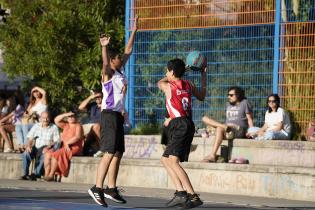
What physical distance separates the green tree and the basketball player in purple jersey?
980cm

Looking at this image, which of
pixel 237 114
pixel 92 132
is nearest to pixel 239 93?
pixel 237 114

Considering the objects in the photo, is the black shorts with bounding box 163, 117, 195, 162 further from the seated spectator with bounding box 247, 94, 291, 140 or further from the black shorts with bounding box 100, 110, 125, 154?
the seated spectator with bounding box 247, 94, 291, 140

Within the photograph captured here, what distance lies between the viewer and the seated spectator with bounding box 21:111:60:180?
19469 millimetres

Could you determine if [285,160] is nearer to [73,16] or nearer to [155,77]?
[155,77]

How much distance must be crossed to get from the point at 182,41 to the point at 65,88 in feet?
13.2

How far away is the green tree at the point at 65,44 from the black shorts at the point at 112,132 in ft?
32.5

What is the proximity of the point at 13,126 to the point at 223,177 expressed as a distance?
6655 millimetres

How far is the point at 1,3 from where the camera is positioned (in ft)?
79.3

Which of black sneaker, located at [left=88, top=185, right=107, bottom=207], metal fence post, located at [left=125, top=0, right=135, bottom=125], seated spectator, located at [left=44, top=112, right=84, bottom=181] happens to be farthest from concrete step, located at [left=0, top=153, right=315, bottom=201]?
black sneaker, located at [left=88, top=185, right=107, bottom=207]

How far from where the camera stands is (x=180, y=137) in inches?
490

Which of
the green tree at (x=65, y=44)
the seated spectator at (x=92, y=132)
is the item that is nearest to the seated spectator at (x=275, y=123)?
the seated spectator at (x=92, y=132)

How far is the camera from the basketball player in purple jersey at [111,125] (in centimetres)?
1263

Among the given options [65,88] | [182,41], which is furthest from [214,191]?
[65,88]

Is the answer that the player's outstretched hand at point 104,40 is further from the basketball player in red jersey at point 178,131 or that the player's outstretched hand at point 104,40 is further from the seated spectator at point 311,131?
the seated spectator at point 311,131
